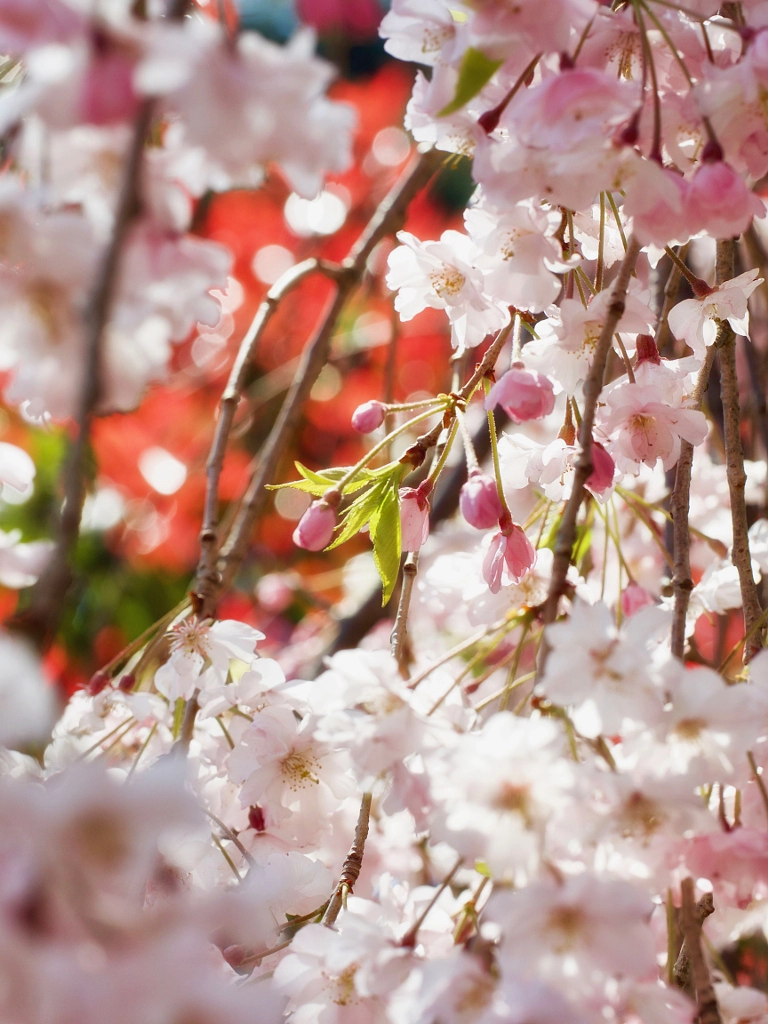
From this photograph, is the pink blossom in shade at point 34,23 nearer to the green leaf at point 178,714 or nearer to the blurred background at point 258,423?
the green leaf at point 178,714

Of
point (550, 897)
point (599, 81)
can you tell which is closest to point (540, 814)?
point (550, 897)

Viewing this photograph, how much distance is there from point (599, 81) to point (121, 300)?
0.30m

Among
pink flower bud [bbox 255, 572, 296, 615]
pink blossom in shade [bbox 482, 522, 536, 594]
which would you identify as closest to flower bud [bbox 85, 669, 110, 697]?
pink blossom in shade [bbox 482, 522, 536, 594]

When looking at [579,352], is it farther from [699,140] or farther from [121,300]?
[121,300]

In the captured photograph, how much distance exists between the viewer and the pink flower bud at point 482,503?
69 cm

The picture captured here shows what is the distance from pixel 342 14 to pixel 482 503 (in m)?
1.95

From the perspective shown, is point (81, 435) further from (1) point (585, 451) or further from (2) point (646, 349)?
(2) point (646, 349)

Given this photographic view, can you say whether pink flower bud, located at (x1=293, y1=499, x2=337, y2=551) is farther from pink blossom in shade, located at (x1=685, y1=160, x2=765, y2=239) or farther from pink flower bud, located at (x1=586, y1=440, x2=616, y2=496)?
pink blossom in shade, located at (x1=685, y1=160, x2=765, y2=239)

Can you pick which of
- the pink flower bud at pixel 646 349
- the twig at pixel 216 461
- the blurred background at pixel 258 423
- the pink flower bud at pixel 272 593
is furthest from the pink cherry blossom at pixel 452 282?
the pink flower bud at pixel 272 593

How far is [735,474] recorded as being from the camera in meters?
0.73

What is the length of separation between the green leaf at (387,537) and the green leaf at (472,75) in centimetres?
30

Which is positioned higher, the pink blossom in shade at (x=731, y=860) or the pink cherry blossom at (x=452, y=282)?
the pink cherry blossom at (x=452, y=282)

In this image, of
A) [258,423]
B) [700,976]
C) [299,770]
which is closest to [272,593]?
[258,423]

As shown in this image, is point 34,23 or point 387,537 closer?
point 34,23
